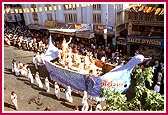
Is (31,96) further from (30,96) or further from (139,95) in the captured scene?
(139,95)

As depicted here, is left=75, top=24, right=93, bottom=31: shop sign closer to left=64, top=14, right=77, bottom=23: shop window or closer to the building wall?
the building wall

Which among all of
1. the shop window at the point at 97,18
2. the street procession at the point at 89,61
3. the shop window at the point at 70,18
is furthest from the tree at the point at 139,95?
the shop window at the point at 70,18

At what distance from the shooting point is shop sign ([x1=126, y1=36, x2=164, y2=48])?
19.8m

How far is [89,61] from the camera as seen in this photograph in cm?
1792

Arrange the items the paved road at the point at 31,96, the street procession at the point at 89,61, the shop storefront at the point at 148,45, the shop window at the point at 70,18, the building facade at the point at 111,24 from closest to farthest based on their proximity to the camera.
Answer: the street procession at the point at 89,61 → the paved road at the point at 31,96 → the shop storefront at the point at 148,45 → the building facade at the point at 111,24 → the shop window at the point at 70,18

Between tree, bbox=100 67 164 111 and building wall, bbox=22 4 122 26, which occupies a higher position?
building wall, bbox=22 4 122 26

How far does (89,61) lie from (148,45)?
5966mm

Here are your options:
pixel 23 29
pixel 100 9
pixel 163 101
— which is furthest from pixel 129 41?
pixel 23 29

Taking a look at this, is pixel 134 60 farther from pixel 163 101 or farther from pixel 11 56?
pixel 11 56

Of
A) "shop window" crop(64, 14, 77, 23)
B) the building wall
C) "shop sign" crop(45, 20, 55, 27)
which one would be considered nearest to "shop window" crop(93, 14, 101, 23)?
the building wall

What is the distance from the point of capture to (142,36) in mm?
20938

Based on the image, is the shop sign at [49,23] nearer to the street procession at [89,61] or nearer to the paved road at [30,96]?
the street procession at [89,61]

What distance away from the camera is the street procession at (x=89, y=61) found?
12.0 m

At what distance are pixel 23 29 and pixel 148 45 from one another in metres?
19.5
